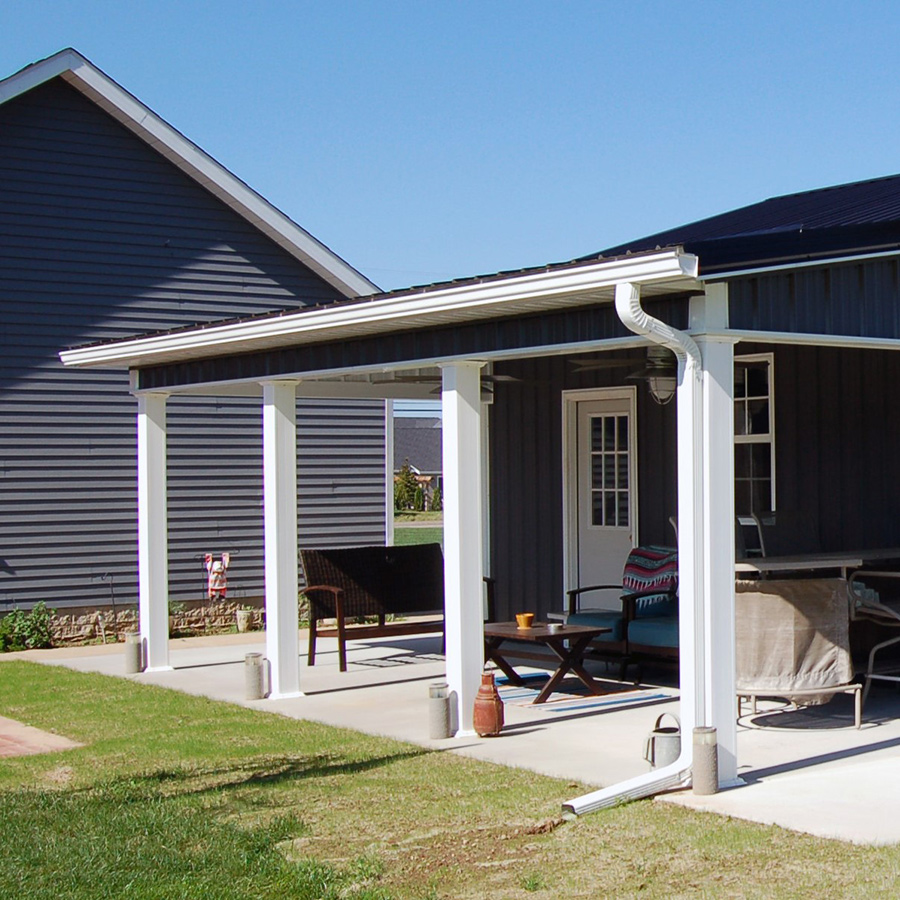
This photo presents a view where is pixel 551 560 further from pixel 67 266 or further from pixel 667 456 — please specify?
pixel 67 266

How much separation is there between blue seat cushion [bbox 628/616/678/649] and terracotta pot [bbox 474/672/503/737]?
196 centimetres

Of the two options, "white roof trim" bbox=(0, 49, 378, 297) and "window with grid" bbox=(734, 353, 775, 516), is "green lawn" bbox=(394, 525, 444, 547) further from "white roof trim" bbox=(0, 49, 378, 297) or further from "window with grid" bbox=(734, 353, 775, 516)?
"window with grid" bbox=(734, 353, 775, 516)

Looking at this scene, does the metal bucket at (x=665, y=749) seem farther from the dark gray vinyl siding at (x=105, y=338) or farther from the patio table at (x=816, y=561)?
the dark gray vinyl siding at (x=105, y=338)

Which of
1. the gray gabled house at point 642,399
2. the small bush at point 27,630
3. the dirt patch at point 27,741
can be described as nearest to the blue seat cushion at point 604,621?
the gray gabled house at point 642,399

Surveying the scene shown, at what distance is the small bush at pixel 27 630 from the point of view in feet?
44.0

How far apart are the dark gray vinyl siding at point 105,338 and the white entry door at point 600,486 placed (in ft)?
14.9

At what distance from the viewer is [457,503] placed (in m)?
8.35

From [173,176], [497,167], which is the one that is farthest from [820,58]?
[497,167]

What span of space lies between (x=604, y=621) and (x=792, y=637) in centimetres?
236

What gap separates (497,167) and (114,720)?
3687cm

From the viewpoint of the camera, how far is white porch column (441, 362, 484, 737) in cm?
841

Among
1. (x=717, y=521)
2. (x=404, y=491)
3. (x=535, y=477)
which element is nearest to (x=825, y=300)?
(x=717, y=521)

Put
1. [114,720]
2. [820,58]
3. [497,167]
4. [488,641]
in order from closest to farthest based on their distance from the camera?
[114,720], [488,641], [820,58], [497,167]

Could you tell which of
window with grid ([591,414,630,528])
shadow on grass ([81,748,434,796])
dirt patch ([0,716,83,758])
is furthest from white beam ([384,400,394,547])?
shadow on grass ([81,748,434,796])
